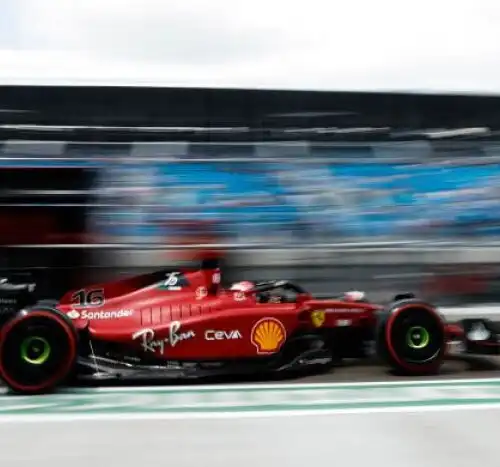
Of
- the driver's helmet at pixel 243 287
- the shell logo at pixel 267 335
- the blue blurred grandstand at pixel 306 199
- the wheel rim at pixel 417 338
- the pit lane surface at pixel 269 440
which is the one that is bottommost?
the pit lane surface at pixel 269 440

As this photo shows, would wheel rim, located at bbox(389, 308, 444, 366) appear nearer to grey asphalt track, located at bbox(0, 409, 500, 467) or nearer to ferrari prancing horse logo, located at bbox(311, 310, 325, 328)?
ferrari prancing horse logo, located at bbox(311, 310, 325, 328)

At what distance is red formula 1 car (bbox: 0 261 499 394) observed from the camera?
4871 millimetres

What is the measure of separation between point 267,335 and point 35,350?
158 centimetres

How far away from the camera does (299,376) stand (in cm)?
549

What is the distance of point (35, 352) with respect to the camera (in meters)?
4.88

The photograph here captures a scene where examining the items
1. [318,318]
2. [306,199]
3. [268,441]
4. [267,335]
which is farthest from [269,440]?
[306,199]

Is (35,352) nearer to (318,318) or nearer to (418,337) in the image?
(318,318)

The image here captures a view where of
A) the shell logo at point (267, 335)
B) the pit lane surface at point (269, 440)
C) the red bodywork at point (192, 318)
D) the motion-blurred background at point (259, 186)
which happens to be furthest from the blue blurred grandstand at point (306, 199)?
the pit lane surface at point (269, 440)

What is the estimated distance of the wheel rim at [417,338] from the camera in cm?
545

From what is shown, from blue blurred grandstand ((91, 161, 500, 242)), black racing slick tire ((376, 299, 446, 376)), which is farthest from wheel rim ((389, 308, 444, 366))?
blue blurred grandstand ((91, 161, 500, 242))

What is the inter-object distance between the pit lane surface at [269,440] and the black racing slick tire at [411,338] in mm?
1154

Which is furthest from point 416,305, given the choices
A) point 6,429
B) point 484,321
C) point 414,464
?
point 6,429

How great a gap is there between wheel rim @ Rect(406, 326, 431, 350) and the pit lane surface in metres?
1.18

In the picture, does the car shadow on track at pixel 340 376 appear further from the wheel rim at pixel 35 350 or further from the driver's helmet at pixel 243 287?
the driver's helmet at pixel 243 287
